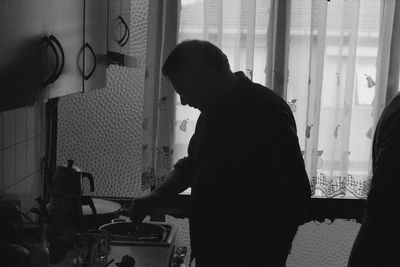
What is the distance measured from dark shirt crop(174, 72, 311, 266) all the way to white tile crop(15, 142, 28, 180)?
2.11ft

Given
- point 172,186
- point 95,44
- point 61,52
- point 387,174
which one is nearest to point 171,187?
→ point 172,186

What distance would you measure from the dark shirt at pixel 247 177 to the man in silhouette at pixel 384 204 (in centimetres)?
32

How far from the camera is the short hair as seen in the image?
204 centimetres

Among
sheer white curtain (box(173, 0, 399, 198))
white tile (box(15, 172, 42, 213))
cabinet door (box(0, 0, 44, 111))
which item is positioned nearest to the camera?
cabinet door (box(0, 0, 44, 111))

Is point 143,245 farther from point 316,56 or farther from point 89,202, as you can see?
point 316,56

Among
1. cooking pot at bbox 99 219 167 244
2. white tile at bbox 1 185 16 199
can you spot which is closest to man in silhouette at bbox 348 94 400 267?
cooking pot at bbox 99 219 167 244

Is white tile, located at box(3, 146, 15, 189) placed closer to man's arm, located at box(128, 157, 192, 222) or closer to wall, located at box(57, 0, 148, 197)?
man's arm, located at box(128, 157, 192, 222)

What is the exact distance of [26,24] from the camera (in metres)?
1.06

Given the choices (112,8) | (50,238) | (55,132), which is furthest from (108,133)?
(50,238)

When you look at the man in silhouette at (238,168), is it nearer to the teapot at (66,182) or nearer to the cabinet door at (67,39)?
the teapot at (66,182)

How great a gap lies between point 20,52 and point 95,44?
689 mm

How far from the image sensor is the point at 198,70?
6.68 feet

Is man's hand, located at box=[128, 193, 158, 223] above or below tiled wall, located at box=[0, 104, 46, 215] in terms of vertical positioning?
below

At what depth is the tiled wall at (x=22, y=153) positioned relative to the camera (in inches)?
78.2
